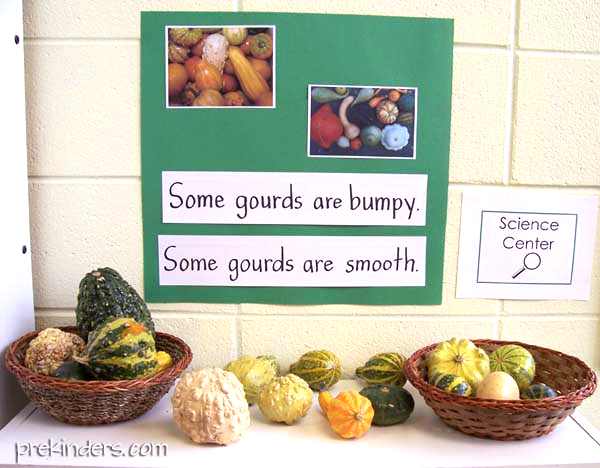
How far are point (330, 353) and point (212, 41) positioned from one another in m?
0.72

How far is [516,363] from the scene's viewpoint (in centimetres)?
92

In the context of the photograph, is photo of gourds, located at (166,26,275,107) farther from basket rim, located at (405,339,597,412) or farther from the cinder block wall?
basket rim, located at (405,339,597,412)

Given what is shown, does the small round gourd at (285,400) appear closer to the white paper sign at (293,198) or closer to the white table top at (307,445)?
the white table top at (307,445)

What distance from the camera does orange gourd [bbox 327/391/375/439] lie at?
837mm

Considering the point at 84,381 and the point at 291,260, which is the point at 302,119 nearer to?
the point at 291,260

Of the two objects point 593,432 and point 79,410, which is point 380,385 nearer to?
point 593,432

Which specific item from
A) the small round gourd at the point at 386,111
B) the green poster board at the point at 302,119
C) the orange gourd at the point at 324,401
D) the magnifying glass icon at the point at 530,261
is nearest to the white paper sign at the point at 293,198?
the green poster board at the point at 302,119

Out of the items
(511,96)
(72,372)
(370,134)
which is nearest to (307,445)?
(72,372)

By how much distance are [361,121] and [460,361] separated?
0.54 meters

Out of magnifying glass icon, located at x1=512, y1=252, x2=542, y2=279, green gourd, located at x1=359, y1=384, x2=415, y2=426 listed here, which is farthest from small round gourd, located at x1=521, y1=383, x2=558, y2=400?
magnifying glass icon, located at x1=512, y1=252, x2=542, y2=279

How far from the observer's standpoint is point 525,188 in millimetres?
1095

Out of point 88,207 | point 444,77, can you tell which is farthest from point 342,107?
point 88,207

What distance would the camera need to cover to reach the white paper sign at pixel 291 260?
1.07m

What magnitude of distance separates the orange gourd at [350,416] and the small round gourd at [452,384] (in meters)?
0.13
